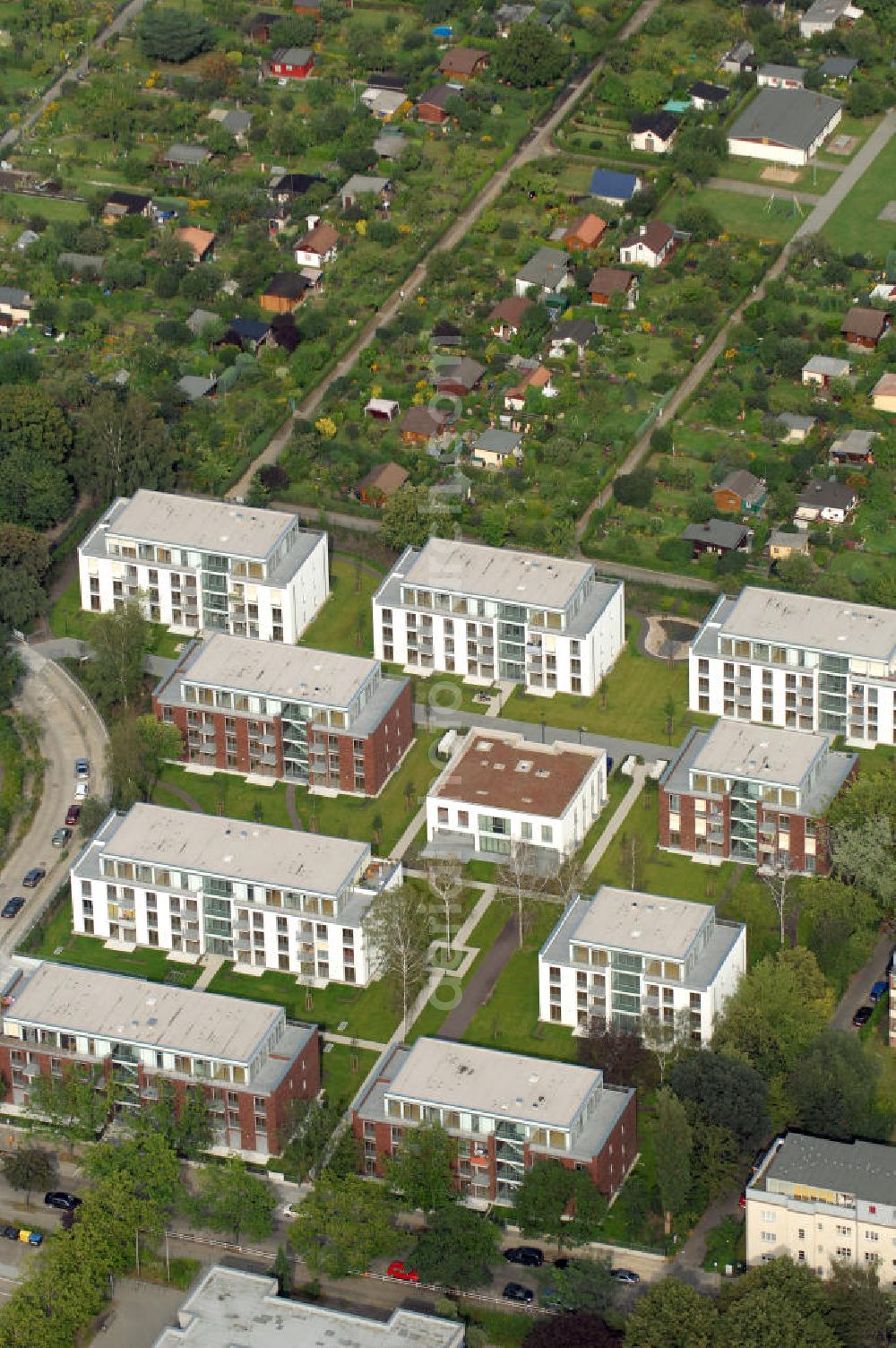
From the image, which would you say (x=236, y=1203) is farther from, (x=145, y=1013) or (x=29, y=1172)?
(x=145, y=1013)

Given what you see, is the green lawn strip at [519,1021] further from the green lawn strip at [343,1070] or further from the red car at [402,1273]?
the red car at [402,1273]

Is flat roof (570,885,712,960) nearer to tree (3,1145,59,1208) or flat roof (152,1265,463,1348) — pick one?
flat roof (152,1265,463,1348)

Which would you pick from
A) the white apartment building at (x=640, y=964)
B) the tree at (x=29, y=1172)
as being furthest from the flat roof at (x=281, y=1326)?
the white apartment building at (x=640, y=964)

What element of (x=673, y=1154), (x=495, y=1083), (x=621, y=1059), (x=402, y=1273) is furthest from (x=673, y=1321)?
(x=621, y=1059)

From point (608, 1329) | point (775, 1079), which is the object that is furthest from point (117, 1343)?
point (775, 1079)

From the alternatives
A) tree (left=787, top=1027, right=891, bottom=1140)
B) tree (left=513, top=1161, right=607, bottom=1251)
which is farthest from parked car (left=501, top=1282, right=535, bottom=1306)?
tree (left=787, top=1027, right=891, bottom=1140)
